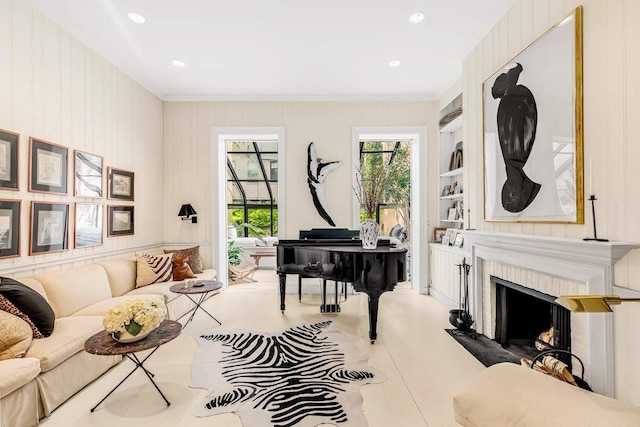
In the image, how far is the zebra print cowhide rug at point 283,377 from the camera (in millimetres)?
2012

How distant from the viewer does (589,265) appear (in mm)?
1880

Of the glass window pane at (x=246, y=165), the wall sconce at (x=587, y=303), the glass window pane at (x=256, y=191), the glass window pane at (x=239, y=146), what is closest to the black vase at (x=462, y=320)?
the wall sconce at (x=587, y=303)

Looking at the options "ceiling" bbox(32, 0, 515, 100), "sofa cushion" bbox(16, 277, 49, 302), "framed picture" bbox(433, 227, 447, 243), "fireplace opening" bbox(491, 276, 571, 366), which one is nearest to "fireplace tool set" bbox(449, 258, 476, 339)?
"fireplace opening" bbox(491, 276, 571, 366)

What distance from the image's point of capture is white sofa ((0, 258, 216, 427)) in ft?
5.86

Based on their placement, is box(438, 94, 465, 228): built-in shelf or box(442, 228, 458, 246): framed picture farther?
A: box(438, 94, 465, 228): built-in shelf

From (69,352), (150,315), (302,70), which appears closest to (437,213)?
(302,70)

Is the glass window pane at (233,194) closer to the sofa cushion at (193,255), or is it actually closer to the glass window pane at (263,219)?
the glass window pane at (263,219)

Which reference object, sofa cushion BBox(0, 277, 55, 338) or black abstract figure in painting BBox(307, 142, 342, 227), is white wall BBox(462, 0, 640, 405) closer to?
black abstract figure in painting BBox(307, 142, 342, 227)

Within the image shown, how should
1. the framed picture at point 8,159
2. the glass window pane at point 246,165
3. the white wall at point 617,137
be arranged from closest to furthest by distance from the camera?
the white wall at point 617,137, the framed picture at point 8,159, the glass window pane at point 246,165

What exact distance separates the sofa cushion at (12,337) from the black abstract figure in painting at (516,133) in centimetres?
368

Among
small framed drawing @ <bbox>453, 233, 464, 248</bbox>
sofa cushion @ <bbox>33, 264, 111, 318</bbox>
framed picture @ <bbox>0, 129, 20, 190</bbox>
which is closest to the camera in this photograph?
framed picture @ <bbox>0, 129, 20, 190</bbox>

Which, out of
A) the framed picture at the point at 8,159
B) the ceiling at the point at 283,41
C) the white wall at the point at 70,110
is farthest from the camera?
the ceiling at the point at 283,41

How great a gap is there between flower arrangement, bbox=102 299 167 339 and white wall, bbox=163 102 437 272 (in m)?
3.07

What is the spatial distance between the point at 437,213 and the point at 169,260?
13.3ft
